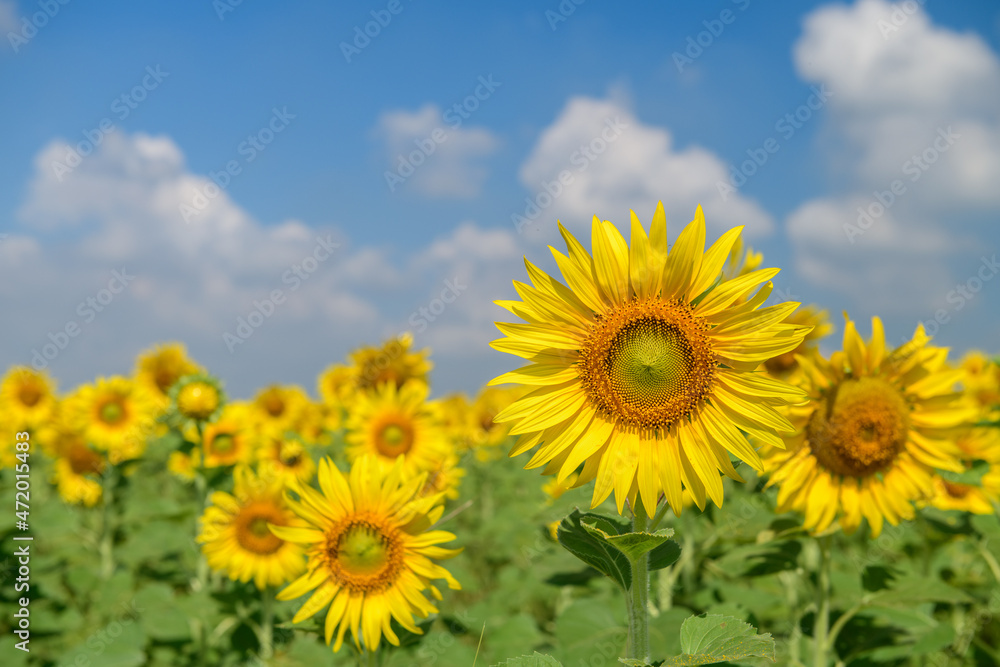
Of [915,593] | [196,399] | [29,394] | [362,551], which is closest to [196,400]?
[196,399]

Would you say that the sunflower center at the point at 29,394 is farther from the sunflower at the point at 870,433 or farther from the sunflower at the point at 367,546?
the sunflower at the point at 870,433

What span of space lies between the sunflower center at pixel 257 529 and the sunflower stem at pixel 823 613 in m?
2.95

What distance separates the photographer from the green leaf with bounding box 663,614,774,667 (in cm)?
181

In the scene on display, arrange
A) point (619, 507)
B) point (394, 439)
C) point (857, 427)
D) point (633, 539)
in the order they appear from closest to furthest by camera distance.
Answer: point (633, 539)
point (619, 507)
point (857, 427)
point (394, 439)

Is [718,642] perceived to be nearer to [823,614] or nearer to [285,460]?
[823,614]

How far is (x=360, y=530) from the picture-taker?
3.07 m

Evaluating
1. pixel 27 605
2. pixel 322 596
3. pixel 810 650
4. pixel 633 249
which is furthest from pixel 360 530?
pixel 27 605

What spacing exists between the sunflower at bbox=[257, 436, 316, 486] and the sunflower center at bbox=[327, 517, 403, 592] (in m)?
0.33

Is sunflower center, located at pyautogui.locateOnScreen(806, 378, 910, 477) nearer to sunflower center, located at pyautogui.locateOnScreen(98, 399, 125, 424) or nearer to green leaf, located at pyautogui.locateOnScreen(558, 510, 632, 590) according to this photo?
green leaf, located at pyautogui.locateOnScreen(558, 510, 632, 590)

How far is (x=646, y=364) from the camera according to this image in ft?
7.18

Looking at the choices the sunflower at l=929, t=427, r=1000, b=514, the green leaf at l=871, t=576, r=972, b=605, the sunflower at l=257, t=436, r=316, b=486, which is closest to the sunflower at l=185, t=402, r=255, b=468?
the sunflower at l=257, t=436, r=316, b=486

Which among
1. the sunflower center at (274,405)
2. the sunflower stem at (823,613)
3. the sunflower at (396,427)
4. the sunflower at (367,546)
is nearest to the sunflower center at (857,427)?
the sunflower stem at (823,613)

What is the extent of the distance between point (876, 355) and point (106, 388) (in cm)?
737

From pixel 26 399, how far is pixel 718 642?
10781 millimetres
